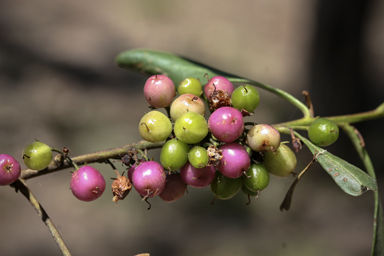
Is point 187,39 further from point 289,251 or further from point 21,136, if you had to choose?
point 289,251

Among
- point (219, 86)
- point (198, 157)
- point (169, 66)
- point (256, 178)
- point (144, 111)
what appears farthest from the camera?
point (144, 111)

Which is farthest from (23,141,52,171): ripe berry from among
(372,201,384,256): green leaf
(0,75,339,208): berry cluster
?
(372,201,384,256): green leaf

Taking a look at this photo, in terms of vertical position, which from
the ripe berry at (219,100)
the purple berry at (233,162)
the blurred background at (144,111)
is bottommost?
the blurred background at (144,111)

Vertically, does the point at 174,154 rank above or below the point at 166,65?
below

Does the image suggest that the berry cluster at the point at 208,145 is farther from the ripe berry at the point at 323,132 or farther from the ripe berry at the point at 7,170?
the ripe berry at the point at 7,170

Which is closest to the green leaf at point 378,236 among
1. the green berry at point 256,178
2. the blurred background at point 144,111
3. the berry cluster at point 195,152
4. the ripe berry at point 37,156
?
the berry cluster at point 195,152

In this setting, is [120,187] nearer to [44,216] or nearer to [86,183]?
[86,183]

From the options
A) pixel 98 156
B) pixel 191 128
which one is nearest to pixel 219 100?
pixel 191 128
